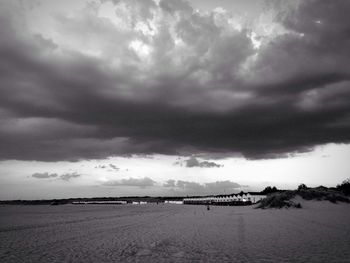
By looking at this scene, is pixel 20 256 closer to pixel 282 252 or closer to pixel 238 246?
pixel 238 246

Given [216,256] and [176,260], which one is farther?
[216,256]

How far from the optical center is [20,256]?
55.0 feet

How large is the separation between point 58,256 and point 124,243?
5.33 meters

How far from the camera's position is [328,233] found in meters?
24.5

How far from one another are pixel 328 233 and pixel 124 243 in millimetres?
14821

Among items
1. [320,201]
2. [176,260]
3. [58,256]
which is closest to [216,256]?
[176,260]

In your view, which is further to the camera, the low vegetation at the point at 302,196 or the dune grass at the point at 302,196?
the low vegetation at the point at 302,196

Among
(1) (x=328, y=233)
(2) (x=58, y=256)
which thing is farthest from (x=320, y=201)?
(2) (x=58, y=256)

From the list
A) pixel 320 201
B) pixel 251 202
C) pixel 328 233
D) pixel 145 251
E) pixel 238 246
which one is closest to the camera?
pixel 145 251

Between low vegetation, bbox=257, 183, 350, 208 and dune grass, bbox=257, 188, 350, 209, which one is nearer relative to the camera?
dune grass, bbox=257, 188, 350, 209

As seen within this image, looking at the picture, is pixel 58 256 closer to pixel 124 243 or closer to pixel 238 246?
pixel 124 243

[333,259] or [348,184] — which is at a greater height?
[348,184]

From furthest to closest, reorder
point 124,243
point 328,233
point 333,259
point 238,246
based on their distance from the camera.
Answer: point 328,233 < point 124,243 < point 238,246 < point 333,259

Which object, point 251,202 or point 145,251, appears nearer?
point 145,251
